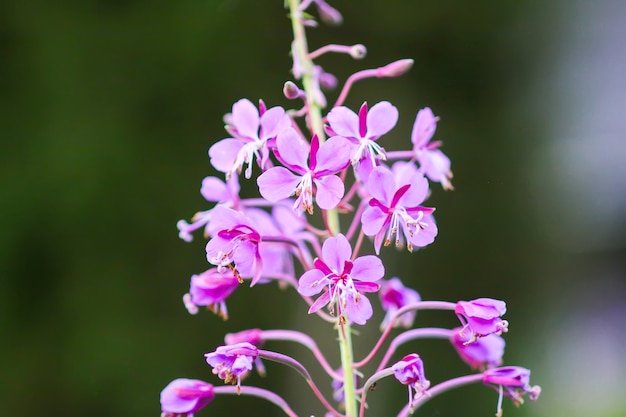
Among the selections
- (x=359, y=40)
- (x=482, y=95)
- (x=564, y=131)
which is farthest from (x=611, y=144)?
(x=359, y=40)

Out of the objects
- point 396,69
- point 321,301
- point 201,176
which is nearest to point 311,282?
point 321,301

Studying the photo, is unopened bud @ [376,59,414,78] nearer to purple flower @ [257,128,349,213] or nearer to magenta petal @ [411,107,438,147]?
magenta petal @ [411,107,438,147]

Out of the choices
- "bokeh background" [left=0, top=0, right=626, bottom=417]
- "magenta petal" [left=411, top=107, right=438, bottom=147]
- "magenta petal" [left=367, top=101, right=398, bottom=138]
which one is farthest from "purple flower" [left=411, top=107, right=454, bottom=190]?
"bokeh background" [left=0, top=0, right=626, bottom=417]

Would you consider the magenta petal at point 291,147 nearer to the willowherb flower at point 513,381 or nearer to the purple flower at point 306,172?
the purple flower at point 306,172

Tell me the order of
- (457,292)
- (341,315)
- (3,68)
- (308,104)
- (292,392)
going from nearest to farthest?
(341,315), (308,104), (3,68), (292,392), (457,292)

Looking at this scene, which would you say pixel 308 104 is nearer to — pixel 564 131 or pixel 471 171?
pixel 471 171

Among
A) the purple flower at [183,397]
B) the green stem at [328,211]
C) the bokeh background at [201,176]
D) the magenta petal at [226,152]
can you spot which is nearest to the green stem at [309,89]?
the green stem at [328,211]
